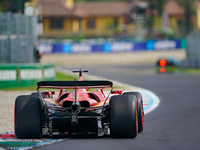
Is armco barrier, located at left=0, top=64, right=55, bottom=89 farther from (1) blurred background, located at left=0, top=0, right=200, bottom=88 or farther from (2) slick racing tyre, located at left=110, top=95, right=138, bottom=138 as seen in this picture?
(2) slick racing tyre, located at left=110, top=95, right=138, bottom=138

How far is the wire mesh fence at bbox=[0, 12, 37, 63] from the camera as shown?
22.2m

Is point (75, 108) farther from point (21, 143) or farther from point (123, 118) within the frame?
→ point (21, 143)

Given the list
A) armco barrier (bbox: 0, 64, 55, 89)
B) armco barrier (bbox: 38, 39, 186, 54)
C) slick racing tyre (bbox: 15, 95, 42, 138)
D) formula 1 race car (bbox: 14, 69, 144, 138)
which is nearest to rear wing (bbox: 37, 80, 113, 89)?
formula 1 race car (bbox: 14, 69, 144, 138)

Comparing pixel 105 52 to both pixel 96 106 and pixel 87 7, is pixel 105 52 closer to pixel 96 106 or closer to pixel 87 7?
pixel 87 7

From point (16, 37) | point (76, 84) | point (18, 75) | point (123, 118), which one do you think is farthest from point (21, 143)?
point (16, 37)

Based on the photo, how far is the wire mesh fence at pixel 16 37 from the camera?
22.2 m

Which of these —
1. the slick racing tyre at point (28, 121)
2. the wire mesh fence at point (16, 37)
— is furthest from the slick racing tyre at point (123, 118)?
the wire mesh fence at point (16, 37)

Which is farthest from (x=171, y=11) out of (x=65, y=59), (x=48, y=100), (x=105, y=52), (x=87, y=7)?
(x=48, y=100)

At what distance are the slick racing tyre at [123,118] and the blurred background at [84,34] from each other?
12.0m

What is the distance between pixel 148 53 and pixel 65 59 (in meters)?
9.59

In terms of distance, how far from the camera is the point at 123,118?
9.48 meters

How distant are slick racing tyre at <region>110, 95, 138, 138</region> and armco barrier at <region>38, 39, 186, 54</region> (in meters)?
45.1

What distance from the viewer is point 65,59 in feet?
160

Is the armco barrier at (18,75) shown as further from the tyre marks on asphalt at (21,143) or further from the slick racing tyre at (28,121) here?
the slick racing tyre at (28,121)
